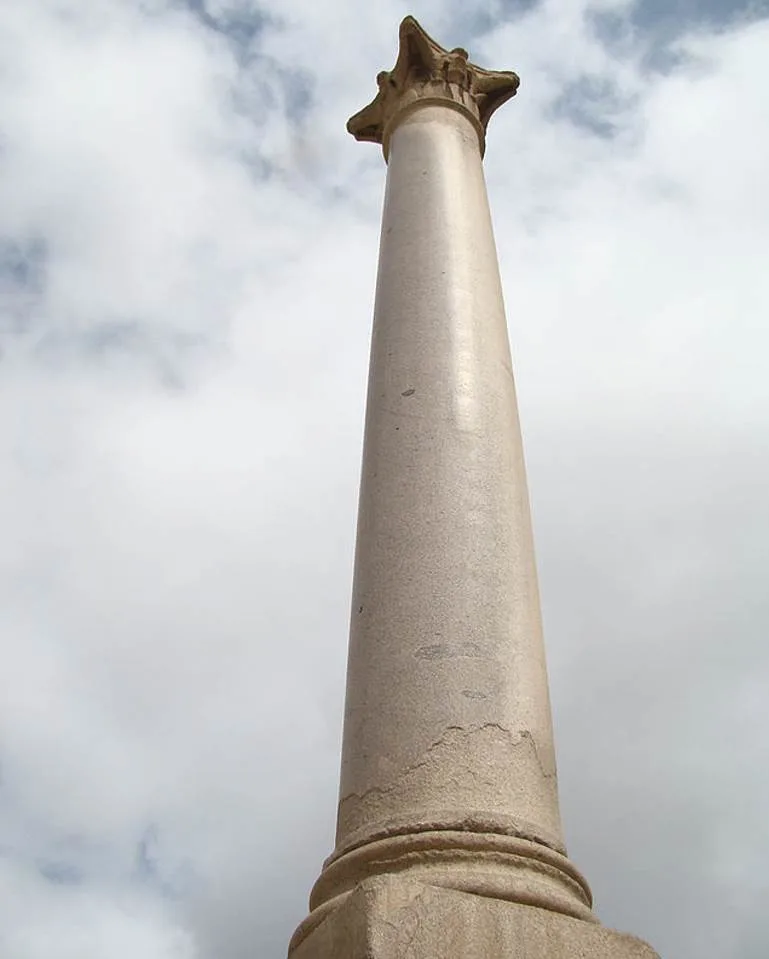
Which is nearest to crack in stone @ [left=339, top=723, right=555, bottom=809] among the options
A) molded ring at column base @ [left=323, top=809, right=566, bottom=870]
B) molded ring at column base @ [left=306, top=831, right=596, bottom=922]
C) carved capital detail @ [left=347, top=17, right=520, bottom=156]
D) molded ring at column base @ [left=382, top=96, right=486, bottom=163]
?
molded ring at column base @ [left=323, top=809, right=566, bottom=870]

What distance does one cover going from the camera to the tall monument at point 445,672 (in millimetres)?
10828

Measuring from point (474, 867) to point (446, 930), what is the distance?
4.51 feet

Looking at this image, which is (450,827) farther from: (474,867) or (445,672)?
(445,672)

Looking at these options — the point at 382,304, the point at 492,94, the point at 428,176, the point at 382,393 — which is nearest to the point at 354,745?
the point at 382,393

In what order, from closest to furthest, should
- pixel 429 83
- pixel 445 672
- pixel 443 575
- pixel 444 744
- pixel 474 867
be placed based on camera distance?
pixel 474 867 → pixel 444 744 → pixel 445 672 → pixel 443 575 → pixel 429 83

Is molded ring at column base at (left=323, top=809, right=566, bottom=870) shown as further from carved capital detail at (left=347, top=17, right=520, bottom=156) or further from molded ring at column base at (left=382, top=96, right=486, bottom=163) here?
carved capital detail at (left=347, top=17, right=520, bottom=156)

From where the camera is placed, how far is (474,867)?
11.6m

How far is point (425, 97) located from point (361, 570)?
1438 centimetres

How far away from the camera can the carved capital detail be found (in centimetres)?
2614

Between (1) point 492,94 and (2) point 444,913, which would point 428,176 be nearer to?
(1) point 492,94

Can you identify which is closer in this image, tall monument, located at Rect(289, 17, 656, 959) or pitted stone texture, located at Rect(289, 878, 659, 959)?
pitted stone texture, located at Rect(289, 878, 659, 959)

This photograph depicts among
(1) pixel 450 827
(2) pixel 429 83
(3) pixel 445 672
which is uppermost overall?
(2) pixel 429 83

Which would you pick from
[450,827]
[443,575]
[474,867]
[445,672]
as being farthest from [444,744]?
[443,575]

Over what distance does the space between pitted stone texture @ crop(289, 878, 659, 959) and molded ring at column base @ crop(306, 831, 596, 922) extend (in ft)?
1.50
